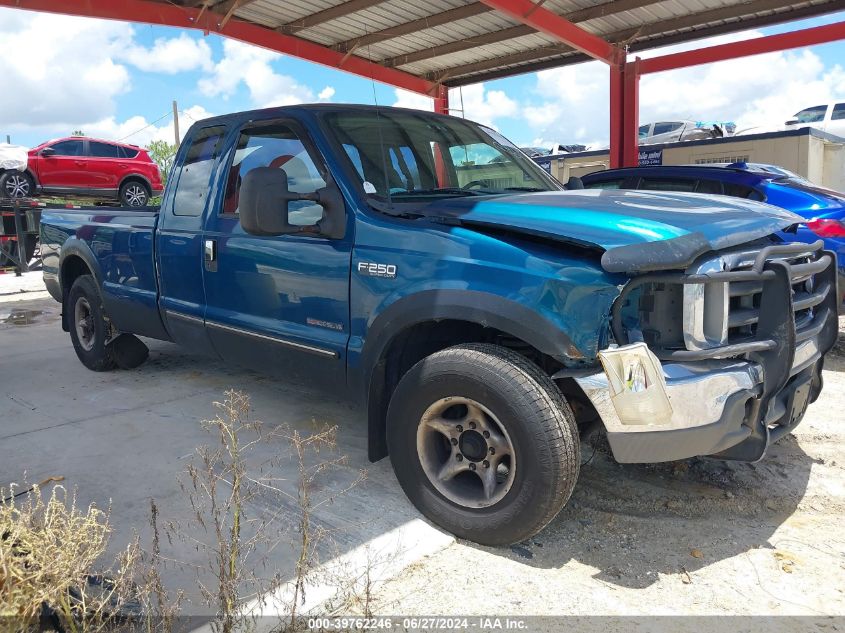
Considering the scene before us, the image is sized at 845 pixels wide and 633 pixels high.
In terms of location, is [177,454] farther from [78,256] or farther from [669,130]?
[669,130]

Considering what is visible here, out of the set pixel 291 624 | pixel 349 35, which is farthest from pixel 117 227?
pixel 349 35

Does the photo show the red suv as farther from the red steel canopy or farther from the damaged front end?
the damaged front end

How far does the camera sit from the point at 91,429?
14.7 feet

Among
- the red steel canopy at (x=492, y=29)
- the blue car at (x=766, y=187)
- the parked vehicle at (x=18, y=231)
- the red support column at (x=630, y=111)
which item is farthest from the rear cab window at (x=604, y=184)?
the parked vehicle at (x=18, y=231)

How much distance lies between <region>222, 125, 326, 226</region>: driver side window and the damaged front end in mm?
1759

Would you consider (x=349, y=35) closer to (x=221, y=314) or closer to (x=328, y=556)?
(x=221, y=314)

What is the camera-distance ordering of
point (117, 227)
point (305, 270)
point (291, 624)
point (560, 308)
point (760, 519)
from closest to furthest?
point (291, 624) < point (560, 308) < point (760, 519) < point (305, 270) < point (117, 227)

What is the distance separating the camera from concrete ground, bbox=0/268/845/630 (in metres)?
2.58

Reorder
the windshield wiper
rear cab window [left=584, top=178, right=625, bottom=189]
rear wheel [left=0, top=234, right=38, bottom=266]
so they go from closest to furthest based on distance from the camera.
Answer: the windshield wiper
rear cab window [left=584, top=178, right=625, bottom=189]
rear wheel [left=0, top=234, right=38, bottom=266]

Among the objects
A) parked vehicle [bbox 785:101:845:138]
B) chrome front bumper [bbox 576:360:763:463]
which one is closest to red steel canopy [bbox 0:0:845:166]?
chrome front bumper [bbox 576:360:763:463]

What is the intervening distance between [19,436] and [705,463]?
424cm

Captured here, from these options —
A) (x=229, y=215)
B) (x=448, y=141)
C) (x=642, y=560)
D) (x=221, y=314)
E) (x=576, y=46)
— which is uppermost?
(x=576, y=46)

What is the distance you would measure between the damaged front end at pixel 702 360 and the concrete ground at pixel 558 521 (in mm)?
489

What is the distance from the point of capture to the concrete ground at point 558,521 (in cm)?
258
